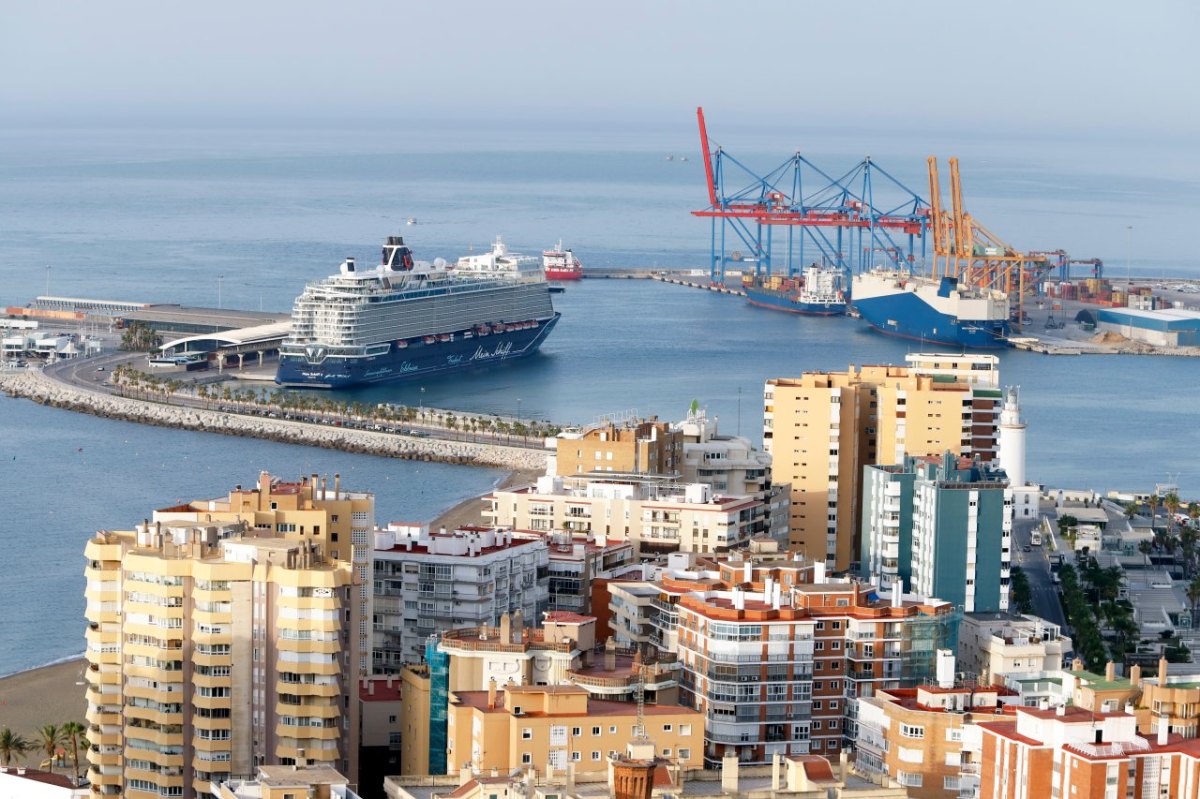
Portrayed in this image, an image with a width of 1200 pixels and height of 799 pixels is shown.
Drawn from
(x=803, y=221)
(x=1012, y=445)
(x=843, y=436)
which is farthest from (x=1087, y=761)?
(x=803, y=221)

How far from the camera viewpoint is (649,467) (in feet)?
64.0

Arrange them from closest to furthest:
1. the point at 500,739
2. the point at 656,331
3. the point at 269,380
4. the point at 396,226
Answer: the point at 500,739 < the point at 269,380 < the point at 656,331 < the point at 396,226

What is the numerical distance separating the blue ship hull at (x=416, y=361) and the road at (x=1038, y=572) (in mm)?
14251

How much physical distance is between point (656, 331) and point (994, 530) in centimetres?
2556

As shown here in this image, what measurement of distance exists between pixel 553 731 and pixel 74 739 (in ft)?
12.2

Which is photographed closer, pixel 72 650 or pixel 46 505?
pixel 72 650

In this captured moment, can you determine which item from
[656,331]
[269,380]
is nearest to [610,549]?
[269,380]

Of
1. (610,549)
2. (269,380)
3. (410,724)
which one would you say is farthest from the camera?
(269,380)

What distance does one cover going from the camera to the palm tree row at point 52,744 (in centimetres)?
1437

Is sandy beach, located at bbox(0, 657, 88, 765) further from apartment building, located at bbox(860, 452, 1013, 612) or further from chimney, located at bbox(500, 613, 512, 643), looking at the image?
apartment building, located at bbox(860, 452, 1013, 612)

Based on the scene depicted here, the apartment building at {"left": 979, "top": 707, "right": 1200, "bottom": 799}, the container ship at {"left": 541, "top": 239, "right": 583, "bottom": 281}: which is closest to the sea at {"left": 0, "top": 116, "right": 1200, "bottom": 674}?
the container ship at {"left": 541, "top": 239, "right": 583, "bottom": 281}

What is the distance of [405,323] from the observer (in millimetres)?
38469

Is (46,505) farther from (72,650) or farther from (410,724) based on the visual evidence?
(410,724)

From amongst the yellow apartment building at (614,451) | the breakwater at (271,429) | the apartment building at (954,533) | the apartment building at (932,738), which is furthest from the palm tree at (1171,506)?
the apartment building at (932,738)
